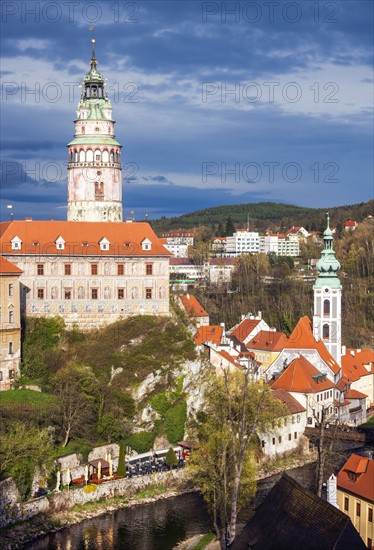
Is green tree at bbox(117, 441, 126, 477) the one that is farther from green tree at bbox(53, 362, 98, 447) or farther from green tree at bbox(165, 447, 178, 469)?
green tree at bbox(53, 362, 98, 447)

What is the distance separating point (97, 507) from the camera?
4322cm

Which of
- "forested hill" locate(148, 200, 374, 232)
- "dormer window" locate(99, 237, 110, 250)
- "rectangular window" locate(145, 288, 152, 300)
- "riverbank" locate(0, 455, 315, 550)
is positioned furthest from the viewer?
"forested hill" locate(148, 200, 374, 232)

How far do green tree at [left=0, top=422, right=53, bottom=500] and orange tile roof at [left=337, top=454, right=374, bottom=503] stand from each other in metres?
14.1

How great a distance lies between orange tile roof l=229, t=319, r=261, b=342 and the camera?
7525 cm

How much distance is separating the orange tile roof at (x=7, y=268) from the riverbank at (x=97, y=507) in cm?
1429

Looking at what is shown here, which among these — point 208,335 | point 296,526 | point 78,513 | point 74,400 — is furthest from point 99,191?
point 296,526

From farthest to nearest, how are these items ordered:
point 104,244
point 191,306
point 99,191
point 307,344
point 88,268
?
point 191,306
point 99,191
point 307,344
point 104,244
point 88,268

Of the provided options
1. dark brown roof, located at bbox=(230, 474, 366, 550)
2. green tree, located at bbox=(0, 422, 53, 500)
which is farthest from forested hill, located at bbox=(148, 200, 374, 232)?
dark brown roof, located at bbox=(230, 474, 366, 550)

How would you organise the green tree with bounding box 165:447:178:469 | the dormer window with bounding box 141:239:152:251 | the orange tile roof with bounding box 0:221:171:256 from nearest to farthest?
the green tree with bounding box 165:447:178:469 → the orange tile roof with bounding box 0:221:171:256 → the dormer window with bounding box 141:239:152:251

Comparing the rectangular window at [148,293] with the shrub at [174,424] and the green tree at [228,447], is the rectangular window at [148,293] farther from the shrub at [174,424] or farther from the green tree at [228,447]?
the shrub at [174,424]

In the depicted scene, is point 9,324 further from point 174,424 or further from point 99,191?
point 99,191

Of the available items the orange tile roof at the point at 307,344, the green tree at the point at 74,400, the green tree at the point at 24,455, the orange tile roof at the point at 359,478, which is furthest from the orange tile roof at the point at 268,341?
the orange tile roof at the point at 359,478

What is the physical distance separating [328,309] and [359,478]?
113 ft

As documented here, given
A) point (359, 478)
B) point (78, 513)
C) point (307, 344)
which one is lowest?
point (78, 513)
